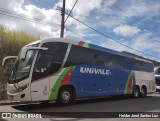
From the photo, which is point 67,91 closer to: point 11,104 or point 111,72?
point 11,104

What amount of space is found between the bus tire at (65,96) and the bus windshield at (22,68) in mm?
2092

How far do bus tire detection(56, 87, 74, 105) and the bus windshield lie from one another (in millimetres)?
2092

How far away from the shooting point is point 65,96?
44.5 ft

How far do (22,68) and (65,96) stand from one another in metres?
2.57

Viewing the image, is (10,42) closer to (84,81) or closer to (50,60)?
(84,81)

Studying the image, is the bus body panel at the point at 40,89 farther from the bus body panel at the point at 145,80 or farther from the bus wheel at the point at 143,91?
the bus wheel at the point at 143,91

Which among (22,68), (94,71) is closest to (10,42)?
(94,71)

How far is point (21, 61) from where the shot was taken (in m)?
12.7

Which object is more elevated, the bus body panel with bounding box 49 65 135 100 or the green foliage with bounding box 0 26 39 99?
the green foliage with bounding box 0 26 39 99

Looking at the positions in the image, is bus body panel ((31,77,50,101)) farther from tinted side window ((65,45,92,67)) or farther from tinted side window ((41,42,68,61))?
tinted side window ((65,45,92,67))

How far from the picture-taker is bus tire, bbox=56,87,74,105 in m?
13.4

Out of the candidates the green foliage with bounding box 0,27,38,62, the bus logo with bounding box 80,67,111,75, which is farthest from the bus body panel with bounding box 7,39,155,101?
the green foliage with bounding box 0,27,38,62

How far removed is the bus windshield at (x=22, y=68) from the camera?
1213cm

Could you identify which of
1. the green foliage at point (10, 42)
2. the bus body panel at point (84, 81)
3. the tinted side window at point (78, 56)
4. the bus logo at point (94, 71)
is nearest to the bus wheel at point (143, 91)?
the bus body panel at point (84, 81)
